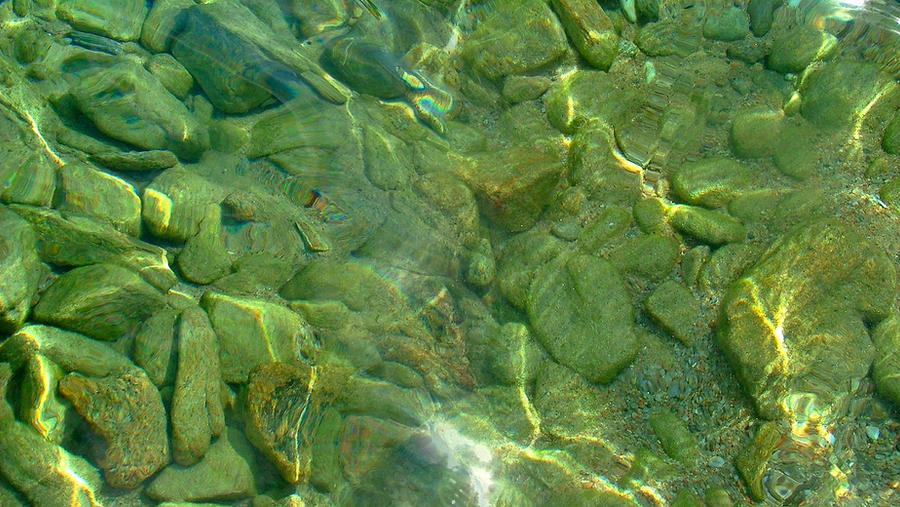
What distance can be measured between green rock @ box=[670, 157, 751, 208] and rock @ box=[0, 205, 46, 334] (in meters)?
3.29

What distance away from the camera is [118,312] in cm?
268

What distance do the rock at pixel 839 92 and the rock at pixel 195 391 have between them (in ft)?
11.8

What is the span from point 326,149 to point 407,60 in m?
0.85

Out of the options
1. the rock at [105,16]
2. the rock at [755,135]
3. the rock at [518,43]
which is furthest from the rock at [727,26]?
the rock at [105,16]

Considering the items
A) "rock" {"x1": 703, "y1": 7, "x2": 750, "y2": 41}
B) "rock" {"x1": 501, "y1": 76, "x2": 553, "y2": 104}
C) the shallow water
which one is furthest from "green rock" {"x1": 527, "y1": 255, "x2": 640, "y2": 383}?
"rock" {"x1": 703, "y1": 7, "x2": 750, "y2": 41}

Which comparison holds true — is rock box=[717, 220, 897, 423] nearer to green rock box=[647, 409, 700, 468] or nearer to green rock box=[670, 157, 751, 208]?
green rock box=[647, 409, 700, 468]

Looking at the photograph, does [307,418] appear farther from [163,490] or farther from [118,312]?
[118,312]

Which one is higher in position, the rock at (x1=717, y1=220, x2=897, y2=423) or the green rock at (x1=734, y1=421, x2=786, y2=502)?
the rock at (x1=717, y1=220, x2=897, y2=423)

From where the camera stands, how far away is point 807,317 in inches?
111

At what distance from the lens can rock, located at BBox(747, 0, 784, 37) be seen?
3.96 m

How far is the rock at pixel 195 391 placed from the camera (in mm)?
2512

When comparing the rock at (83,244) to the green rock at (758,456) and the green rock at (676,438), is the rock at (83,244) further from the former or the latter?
the green rock at (758,456)

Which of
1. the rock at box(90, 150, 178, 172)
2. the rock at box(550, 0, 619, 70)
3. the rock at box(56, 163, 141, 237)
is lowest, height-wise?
the rock at box(56, 163, 141, 237)

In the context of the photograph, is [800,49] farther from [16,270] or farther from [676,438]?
[16,270]
